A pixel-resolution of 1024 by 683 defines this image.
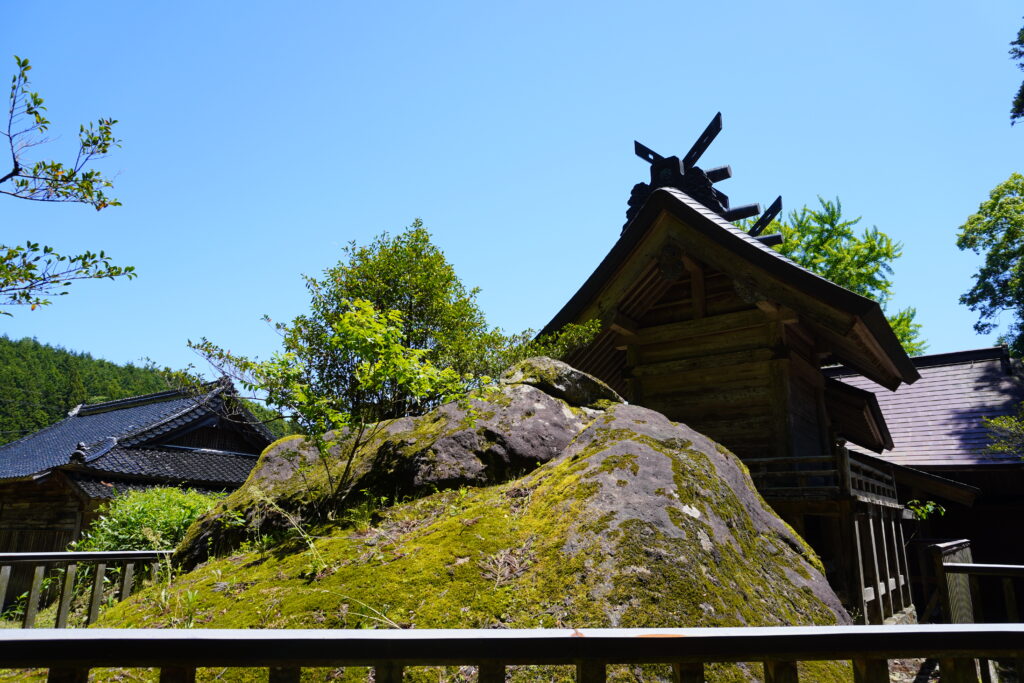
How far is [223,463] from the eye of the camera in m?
22.0

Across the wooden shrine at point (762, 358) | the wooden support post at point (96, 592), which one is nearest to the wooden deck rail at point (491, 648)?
the wooden support post at point (96, 592)

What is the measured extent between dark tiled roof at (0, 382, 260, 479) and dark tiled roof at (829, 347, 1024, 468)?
63.5 ft

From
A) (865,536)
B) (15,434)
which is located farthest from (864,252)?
(15,434)

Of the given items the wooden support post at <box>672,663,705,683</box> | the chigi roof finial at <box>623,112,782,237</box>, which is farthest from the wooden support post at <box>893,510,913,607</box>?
the wooden support post at <box>672,663,705,683</box>

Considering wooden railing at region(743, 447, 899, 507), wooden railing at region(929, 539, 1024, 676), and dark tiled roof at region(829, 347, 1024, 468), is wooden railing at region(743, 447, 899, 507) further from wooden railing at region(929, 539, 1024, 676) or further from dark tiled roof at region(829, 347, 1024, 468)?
dark tiled roof at region(829, 347, 1024, 468)

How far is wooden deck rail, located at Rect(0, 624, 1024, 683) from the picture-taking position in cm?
121

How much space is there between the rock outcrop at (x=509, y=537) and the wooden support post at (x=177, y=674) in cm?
175

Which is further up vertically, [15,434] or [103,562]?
[15,434]

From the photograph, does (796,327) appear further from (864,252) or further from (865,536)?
(864,252)

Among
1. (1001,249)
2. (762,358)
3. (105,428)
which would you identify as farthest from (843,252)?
(105,428)

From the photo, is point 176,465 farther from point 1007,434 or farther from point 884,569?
point 1007,434

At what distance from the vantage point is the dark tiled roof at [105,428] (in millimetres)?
19484

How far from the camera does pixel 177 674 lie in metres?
1.31

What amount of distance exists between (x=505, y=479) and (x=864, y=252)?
24.9 metres
